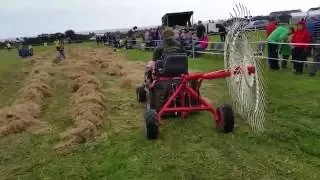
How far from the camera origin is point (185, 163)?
7395 mm

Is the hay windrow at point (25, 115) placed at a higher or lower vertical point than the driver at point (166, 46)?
lower

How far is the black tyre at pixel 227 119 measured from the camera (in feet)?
28.8

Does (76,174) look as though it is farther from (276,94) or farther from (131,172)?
(276,94)

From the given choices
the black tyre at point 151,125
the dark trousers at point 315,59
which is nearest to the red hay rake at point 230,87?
the black tyre at point 151,125

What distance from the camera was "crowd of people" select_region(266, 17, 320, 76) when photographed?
52.4 feet

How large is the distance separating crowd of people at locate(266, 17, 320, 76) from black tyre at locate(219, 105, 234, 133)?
7.29 m

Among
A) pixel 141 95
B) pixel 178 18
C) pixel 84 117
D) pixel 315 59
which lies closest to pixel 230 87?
pixel 84 117

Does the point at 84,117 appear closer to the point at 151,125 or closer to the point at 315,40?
the point at 151,125

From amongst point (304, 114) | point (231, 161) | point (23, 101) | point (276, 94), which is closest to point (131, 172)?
point (231, 161)

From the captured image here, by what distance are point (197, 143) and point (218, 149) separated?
1.80ft

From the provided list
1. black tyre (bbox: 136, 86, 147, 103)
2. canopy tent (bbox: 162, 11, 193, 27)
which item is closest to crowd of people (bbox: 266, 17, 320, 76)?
black tyre (bbox: 136, 86, 147, 103)

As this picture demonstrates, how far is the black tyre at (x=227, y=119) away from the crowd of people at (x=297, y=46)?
729 centimetres

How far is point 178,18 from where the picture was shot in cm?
3675

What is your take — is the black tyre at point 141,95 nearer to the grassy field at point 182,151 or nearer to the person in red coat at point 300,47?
the grassy field at point 182,151
